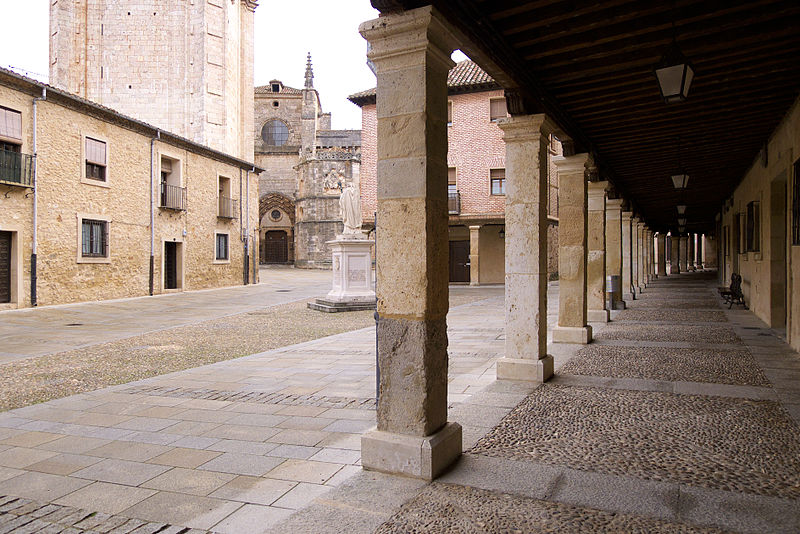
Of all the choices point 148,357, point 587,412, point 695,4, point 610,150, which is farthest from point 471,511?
point 610,150

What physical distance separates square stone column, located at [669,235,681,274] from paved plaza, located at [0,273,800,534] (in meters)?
31.1

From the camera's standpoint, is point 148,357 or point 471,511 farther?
point 148,357

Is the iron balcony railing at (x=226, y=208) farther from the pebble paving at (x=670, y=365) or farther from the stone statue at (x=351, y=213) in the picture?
the pebble paving at (x=670, y=365)

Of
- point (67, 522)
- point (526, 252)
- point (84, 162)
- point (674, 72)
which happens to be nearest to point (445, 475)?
point (67, 522)

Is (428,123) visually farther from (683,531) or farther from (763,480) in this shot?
(763,480)

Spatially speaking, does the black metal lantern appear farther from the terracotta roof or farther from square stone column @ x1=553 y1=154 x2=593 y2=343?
the terracotta roof

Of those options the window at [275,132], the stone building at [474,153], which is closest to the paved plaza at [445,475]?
the stone building at [474,153]

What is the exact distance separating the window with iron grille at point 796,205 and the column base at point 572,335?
2495 mm

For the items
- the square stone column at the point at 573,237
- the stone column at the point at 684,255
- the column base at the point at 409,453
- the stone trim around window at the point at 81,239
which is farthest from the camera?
the stone column at the point at 684,255

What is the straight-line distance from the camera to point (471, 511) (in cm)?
238

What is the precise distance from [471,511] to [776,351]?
557cm

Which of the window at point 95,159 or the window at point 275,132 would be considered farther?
the window at point 275,132

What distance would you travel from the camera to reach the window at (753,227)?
896 centimetres

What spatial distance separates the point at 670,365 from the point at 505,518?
160 inches
